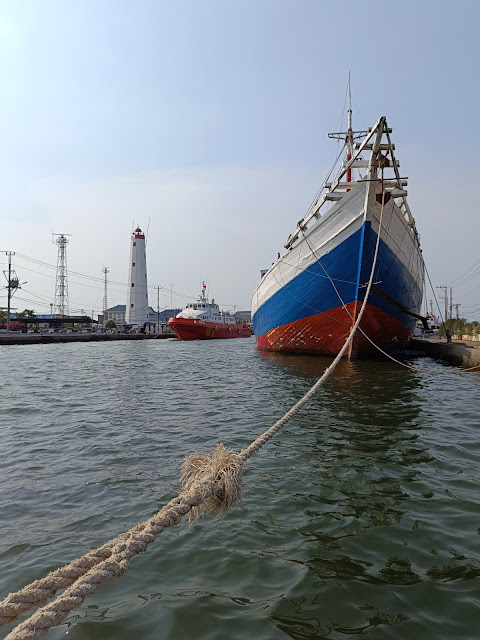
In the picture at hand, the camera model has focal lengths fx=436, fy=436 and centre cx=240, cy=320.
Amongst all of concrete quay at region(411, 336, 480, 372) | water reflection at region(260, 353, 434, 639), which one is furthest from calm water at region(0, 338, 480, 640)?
concrete quay at region(411, 336, 480, 372)

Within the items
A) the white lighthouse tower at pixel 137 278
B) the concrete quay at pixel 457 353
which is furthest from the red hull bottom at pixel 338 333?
the white lighthouse tower at pixel 137 278

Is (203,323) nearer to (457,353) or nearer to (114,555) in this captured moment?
(457,353)

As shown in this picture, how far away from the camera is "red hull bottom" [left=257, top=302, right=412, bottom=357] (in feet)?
48.2

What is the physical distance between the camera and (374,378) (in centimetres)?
1136

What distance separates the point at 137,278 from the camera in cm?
6197

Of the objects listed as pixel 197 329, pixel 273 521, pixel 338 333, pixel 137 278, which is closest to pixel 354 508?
pixel 273 521

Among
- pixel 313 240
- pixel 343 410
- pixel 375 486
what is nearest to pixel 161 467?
pixel 375 486

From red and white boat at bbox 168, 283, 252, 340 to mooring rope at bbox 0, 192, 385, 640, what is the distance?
144 feet

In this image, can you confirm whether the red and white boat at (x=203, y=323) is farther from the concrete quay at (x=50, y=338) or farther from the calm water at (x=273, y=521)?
the calm water at (x=273, y=521)

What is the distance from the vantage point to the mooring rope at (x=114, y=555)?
154 cm

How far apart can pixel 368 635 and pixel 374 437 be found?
3.92m

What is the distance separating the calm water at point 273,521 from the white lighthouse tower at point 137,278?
55.4 meters

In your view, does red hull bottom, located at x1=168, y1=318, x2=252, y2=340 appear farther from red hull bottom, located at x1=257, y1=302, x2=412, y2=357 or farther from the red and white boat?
red hull bottom, located at x1=257, y1=302, x2=412, y2=357

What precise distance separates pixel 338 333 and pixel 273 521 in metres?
12.0
